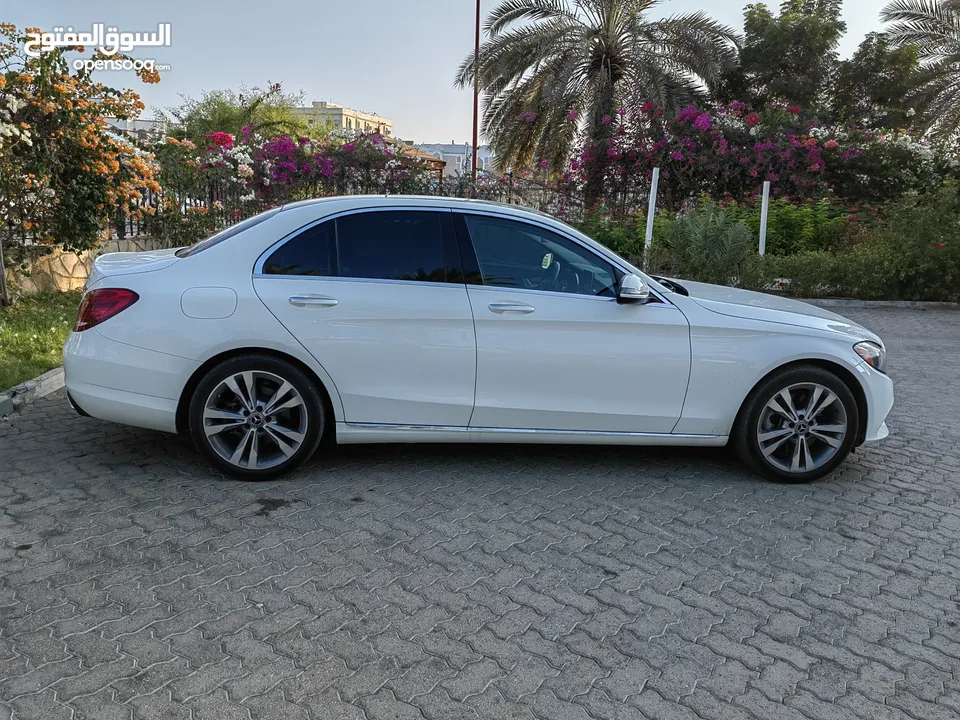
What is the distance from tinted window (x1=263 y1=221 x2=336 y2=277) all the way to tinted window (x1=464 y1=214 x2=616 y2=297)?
2.77ft

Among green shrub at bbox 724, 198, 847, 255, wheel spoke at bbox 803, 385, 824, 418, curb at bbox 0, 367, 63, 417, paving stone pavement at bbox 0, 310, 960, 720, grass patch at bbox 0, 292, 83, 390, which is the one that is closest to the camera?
paving stone pavement at bbox 0, 310, 960, 720

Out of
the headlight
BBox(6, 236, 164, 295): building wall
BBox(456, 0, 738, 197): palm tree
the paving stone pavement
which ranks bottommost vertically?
the paving stone pavement

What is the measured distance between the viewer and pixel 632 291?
488cm

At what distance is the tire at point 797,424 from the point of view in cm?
507

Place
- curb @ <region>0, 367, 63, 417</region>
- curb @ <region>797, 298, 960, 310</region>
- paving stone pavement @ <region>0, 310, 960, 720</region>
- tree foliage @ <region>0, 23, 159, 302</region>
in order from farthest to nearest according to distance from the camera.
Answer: curb @ <region>797, 298, 960, 310</region> < tree foliage @ <region>0, 23, 159, 302</region> < curb @ <region>0, 367, 63, 417</region> < paving stone pavement @ <region>0, 310, 960, 720</region>

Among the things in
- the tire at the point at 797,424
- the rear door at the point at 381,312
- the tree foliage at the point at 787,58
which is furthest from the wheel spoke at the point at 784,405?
the tree foliage at the point at 787,58

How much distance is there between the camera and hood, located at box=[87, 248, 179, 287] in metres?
4.88

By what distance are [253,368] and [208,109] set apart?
41.9 m

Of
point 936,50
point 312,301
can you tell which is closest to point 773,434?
point 312,301

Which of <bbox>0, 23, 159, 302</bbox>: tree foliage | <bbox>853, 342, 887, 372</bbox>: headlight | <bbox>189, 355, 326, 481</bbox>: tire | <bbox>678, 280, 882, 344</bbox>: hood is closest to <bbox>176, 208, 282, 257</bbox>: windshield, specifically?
<bbox>189, 355, 326, 481</bbox>: tire

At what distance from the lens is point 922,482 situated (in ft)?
17.5

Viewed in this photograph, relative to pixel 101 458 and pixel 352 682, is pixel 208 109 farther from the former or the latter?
pixel 352 682

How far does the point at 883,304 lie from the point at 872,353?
9.31m

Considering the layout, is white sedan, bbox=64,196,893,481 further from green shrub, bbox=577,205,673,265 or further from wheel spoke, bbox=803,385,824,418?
green shrub, bbox=577,205,673,265
